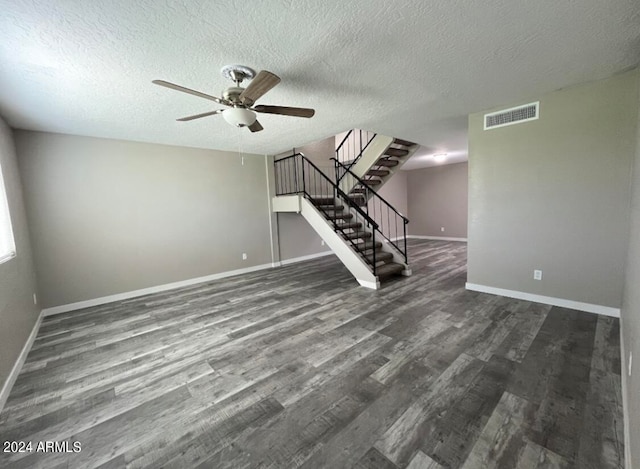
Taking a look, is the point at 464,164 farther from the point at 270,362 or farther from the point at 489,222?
the point at 270,362

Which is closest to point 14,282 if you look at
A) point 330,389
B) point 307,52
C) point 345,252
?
point 330,389

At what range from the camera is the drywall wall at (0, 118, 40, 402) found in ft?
7.25

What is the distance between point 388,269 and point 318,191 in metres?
3.21

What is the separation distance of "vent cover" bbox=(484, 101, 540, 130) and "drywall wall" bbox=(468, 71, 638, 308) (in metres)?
0.06

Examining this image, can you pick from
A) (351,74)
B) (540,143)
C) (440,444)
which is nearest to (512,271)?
(540,143)

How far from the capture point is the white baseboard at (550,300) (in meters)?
2.90

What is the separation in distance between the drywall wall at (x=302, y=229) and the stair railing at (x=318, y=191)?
0.31 m

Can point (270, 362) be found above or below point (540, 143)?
below

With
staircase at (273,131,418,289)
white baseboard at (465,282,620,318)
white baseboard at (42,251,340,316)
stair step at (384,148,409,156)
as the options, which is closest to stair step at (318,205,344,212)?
staircase at (273,131,418,289)

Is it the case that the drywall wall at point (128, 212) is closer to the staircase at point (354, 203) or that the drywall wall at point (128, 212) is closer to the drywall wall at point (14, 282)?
the drywall wall at point (14, 282)

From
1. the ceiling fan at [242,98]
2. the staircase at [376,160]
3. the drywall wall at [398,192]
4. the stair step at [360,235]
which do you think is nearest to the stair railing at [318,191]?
the stair step at [360,235]

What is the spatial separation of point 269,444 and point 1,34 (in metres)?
3.08

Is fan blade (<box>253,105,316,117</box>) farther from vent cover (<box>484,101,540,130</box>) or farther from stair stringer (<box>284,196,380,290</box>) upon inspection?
vent cover (<box>484,101,540,130</box>)

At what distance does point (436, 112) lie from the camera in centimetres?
357
